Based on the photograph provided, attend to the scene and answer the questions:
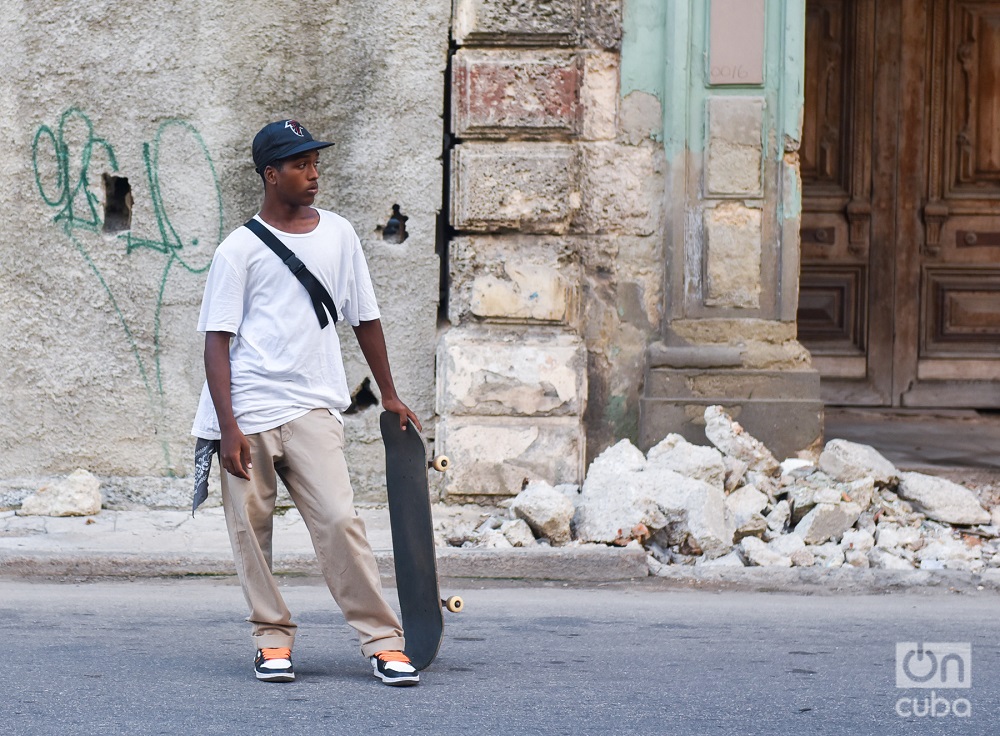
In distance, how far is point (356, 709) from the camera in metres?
3.81

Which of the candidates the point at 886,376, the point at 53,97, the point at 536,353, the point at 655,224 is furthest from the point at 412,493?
the point at 886,376

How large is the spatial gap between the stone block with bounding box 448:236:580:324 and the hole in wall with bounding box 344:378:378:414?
0.55 meters

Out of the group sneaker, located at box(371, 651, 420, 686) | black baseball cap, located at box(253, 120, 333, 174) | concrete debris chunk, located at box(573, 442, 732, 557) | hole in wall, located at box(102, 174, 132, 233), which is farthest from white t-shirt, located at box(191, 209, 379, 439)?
hole in wall, located at box(102, 174, 132, 233)

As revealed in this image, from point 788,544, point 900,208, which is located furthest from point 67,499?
point 900,208

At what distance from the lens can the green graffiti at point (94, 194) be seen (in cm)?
687

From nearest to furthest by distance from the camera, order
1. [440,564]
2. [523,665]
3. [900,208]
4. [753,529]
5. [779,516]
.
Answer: [523,665]
[440,564]
[753,529]
[779,516]
[900,208]

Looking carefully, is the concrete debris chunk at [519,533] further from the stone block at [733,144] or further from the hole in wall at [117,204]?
the hole in wall at [117,204]

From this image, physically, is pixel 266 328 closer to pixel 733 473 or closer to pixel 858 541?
pixel 733 473

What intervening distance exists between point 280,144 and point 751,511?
3200 mm

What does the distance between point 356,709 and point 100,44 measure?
14.0 feet

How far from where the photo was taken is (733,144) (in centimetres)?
686

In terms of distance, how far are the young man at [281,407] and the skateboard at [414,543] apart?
13cm

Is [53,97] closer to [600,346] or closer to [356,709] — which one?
[600,346]

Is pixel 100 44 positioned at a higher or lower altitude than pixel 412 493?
higher
